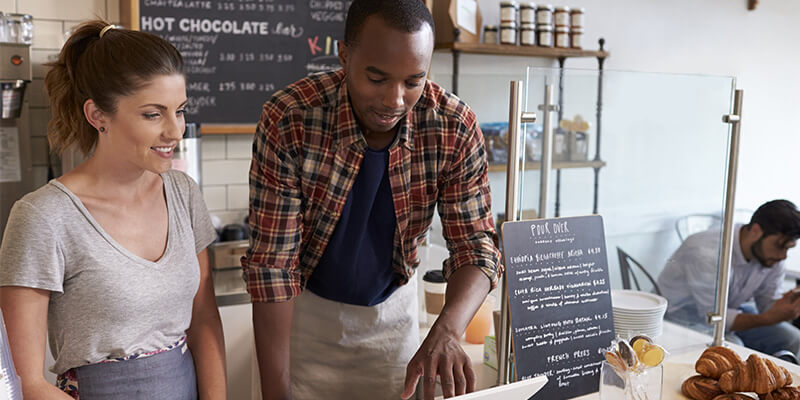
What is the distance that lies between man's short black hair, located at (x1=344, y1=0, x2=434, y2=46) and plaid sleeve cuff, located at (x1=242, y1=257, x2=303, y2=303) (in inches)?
16.7

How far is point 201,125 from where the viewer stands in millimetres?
2867

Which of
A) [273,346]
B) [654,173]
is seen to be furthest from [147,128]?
[654,173]

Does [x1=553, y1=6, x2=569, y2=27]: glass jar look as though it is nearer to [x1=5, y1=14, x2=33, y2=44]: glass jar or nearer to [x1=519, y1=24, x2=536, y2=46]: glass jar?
[x1=519, y1=24, x2=536, y2=46]: glass jar

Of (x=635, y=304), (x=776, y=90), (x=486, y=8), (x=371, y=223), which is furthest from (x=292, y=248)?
(x=776, y=90)

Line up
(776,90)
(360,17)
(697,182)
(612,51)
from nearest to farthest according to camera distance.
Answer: (360,17) → (697,182) → (612,51) → (776,90)

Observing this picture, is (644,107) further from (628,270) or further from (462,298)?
(462,298)

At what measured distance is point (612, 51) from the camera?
402 cm

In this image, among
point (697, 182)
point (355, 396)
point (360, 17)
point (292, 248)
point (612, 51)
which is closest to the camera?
point (360, 17)

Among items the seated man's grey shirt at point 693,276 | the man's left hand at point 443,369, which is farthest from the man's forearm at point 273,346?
the seated man's grey shirt at point 693,276

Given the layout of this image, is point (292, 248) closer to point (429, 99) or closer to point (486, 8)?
point (429, 99)

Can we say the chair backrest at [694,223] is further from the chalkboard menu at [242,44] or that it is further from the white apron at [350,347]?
the chalkboard menu at [242,44]

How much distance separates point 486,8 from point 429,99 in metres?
2.39

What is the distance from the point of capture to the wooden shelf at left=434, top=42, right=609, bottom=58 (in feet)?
10.6

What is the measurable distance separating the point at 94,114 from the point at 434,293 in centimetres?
93
